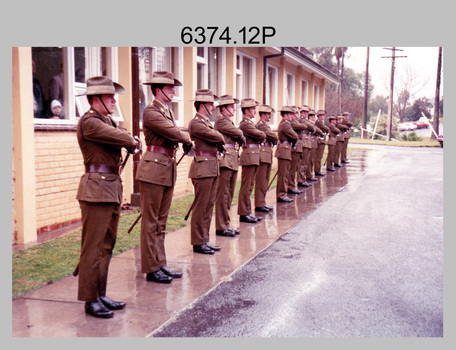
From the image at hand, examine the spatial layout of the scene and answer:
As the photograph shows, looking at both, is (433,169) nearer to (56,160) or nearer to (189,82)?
(189,82)

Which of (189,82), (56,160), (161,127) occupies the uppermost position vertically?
(189,82)

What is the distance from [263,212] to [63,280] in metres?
5.27

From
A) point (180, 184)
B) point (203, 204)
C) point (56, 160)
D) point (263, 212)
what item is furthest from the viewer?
point (180, 184)

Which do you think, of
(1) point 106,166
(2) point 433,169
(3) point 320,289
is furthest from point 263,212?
(2) point 433,169

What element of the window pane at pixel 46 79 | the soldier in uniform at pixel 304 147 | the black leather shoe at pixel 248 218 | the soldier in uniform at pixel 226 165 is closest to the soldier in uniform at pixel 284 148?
the soldier in uniform at pixel 304 147

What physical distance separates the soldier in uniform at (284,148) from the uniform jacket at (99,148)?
6983 millimetres

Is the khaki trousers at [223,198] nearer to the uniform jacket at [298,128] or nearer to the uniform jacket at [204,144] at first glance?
the uniform jacket at [204,144]

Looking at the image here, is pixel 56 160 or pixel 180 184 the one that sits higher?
pixel 56 160

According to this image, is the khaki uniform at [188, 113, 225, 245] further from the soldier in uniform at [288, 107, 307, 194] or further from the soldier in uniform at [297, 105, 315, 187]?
the soldier in uniform at [297, 105, 315, 187]

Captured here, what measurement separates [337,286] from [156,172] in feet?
7.53

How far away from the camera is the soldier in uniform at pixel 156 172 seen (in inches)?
219

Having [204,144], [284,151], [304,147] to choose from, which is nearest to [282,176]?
[284,151]

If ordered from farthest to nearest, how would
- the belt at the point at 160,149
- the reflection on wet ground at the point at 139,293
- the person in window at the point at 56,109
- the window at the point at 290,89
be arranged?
the window at the point at 290,89 < the person in window at the point at 56,109 < the belt at the point at 160,149 < the reflection on wet ground at the point at 139,293

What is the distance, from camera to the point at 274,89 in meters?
20.4
